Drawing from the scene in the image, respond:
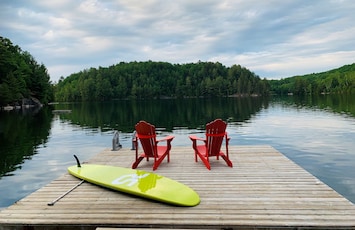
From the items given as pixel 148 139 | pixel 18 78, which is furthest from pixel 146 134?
pixel 18 78

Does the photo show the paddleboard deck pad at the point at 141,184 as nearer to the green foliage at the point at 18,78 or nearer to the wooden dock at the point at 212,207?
the wooden dock at the point at 212,207

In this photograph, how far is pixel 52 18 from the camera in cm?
3025

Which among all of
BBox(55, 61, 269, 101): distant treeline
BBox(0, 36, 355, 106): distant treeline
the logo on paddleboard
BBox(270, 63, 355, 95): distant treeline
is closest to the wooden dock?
the logo on paddleboard

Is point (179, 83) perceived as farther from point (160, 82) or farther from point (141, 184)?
point (141, 184)

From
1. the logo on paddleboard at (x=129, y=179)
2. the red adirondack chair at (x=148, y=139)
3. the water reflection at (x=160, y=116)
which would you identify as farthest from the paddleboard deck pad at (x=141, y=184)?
the water reflection at (x=160, y=116)

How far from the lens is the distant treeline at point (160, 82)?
140m

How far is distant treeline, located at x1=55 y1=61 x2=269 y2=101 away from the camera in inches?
5497

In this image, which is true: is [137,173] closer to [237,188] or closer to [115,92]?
[237,188]

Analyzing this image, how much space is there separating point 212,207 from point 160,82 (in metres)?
150

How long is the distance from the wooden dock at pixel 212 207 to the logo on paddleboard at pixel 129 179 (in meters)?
0.26

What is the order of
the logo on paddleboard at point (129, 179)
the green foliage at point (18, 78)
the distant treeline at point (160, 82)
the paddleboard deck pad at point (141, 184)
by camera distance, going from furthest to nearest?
the distant treeline at point (160, 82)
the green foliage at point (18, 78)
the logo on paddleboard at point (129, 179)
the paddleboard deck pad at point (141, 184)

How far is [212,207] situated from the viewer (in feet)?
14.4

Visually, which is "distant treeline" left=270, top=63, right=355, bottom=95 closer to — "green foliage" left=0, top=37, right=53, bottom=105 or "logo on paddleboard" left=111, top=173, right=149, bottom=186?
"green foliage" left=0, top=37, right=53, bottom=105

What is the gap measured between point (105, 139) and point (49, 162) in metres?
6.37
